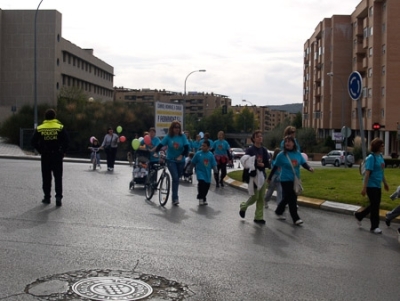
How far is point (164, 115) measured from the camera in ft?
90.3

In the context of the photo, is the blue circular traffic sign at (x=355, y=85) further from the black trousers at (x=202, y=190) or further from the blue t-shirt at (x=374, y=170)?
the black trousers at (x=202, y=190)

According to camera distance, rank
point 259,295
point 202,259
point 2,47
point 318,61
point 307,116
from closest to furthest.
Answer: point 259,295 → point 202,259 → point 2,47 → point 318,61 → point 307,116

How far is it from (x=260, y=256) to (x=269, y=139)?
247ft

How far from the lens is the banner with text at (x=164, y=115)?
1053 inches

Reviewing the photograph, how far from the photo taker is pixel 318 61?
82.1 m

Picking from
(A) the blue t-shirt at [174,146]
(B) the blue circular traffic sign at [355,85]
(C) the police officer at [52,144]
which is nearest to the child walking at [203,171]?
(A) the blue t-shirt at [174,146]

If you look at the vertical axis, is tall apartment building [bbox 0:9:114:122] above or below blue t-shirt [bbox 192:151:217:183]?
above

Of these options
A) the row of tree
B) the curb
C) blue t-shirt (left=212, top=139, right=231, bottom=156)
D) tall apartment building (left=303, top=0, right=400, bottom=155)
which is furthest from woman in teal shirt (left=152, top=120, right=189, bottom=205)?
tall apartment building (left=303, top=0, right=400, bottom=155)

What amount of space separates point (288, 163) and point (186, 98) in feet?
546

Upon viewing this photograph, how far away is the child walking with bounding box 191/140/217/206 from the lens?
12.9 m

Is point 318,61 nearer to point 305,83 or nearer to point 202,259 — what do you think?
point 305,83

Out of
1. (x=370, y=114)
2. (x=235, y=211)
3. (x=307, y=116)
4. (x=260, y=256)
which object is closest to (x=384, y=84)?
(x=370, y=114)

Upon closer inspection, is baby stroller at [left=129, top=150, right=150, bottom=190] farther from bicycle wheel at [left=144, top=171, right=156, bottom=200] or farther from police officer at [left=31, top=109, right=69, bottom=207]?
police officer at [left=31, top=109, right=69, bottom=207]

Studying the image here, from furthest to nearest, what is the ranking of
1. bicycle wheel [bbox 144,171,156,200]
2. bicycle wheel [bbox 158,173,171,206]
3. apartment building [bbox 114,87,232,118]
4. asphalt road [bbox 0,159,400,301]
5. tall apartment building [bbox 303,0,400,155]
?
apartment building [bbox 114,87,232,118] < tall apartment building [bbox 303,0,400,155] < bicycle wheel [bbox 144,171,156,200] < bicycle wheel [bbox 158,173,171,206] < asphalt road [bbox 0,159,400,301]
